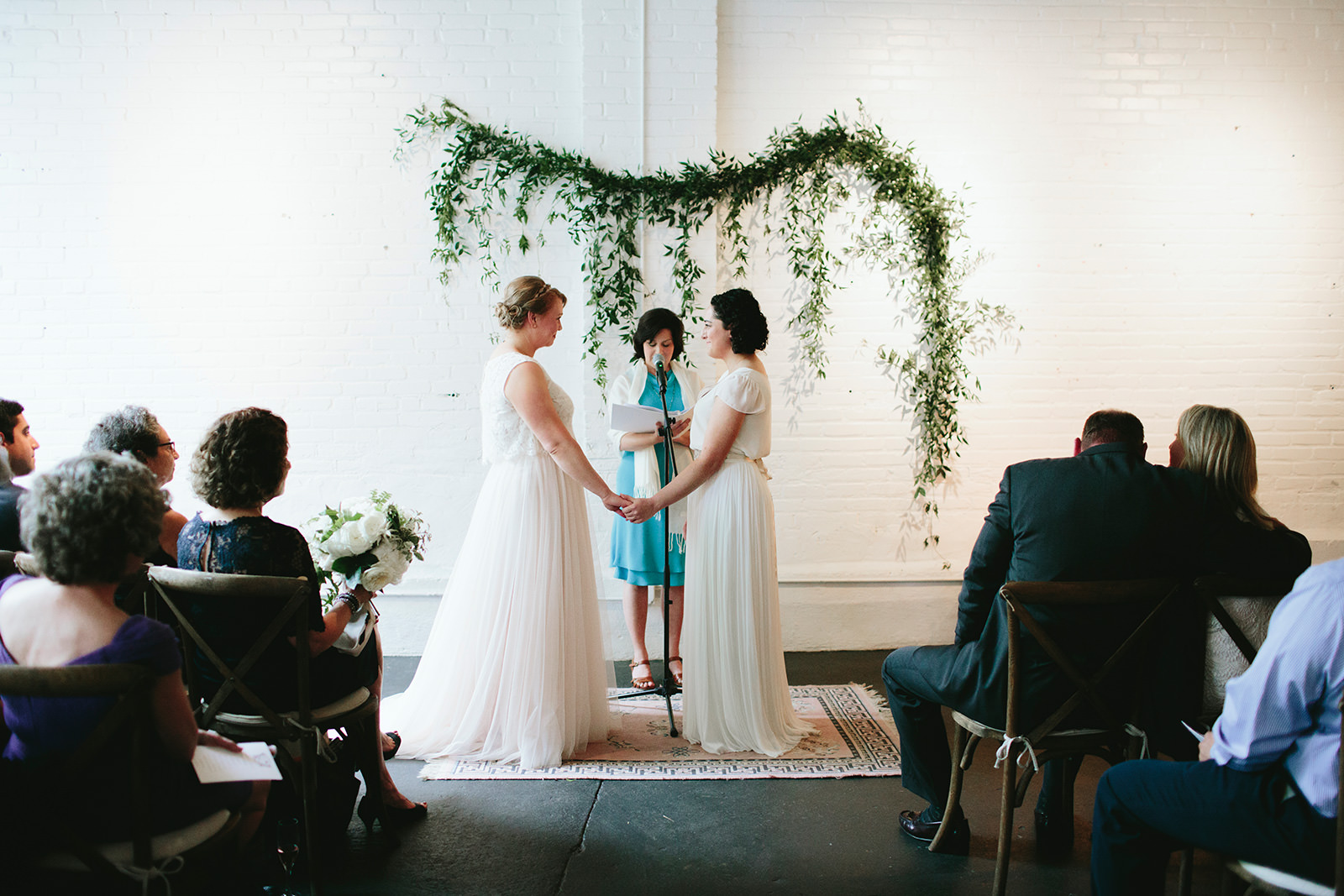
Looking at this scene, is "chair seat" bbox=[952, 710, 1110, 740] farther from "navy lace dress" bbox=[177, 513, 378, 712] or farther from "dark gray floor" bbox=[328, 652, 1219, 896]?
"navy lace dress" bbox=[177, 513, 378, 712]

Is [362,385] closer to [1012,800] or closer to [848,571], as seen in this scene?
[848,571]

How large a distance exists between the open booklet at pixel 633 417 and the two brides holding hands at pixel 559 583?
34 centimetres

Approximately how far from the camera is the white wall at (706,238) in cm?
448

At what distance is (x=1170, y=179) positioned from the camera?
4711 millimetres

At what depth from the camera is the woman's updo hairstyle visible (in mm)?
3316

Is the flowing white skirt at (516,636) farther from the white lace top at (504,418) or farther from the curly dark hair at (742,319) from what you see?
the curly dark hair at (742,319)

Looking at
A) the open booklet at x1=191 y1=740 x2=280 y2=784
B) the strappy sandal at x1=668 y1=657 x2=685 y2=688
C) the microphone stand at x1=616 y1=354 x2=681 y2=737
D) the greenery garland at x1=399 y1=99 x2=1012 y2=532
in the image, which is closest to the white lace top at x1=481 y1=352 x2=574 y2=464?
the microphone stand at x1=616 y1=354 x2=681 y2=737

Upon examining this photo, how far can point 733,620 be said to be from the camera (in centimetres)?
327

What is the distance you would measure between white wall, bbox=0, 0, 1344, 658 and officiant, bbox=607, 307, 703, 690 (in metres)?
0.38

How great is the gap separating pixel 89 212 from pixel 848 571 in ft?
14.8

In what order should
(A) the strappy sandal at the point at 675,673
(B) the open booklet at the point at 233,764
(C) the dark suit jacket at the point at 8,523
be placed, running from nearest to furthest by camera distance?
(B) the open booklet at the point at 233,764
(C) the dark suit jacket at the point at 8,523
(A) the strappy sandal at the point at 675,673

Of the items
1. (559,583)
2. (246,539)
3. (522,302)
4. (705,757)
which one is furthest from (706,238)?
(246,539)

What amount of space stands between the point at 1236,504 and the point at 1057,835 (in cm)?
116

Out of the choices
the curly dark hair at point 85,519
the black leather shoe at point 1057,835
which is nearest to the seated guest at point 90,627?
the curly dark hair at point 85,519
